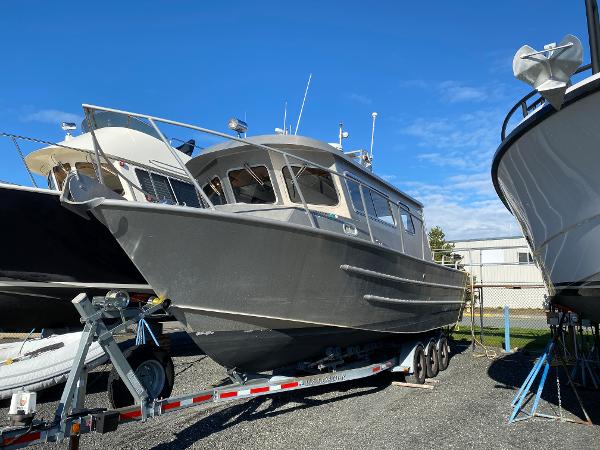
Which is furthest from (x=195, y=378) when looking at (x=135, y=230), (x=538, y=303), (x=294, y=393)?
(x=538, y=303)

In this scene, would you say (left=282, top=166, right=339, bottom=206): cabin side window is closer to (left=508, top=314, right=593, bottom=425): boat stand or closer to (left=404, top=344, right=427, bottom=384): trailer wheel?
(left=404, top=344, right=427, bottom=384): trailer wheel

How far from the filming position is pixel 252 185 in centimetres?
630

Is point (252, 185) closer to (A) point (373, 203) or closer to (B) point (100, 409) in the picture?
(A) point (373, 203)

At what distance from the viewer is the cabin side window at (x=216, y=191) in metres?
6.47

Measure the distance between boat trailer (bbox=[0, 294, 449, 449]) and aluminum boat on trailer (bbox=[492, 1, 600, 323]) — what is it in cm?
279

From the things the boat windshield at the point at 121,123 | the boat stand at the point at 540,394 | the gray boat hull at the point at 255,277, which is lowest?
the boat stand at the point at 540,394

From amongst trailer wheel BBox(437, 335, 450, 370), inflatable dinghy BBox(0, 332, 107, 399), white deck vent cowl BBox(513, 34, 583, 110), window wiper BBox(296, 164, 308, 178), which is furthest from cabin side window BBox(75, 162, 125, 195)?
white deck vent cowl BBox(513, 34, 583, 110)

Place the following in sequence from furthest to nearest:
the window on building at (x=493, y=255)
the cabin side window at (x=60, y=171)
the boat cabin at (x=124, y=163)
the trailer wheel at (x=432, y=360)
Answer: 1. the window on building at (x=493, y=255)
2. the cabin side window at (x=60, y=171)
3. the boat cabin at (x=124, y=163)
4. the trailer wheel at (x=432, y=360)

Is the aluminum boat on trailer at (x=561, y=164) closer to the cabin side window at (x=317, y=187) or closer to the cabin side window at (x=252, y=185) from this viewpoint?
the cabin side window at (x=317, y=187)

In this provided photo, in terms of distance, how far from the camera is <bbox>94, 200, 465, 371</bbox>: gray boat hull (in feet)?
14.9

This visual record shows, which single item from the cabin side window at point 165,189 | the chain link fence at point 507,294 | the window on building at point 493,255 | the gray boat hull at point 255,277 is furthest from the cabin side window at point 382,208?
the window on building at point 493,255

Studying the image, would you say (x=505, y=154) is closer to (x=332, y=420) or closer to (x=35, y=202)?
(x=332, y=420)

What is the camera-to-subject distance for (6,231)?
670cm

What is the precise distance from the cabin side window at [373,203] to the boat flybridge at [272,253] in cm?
3
